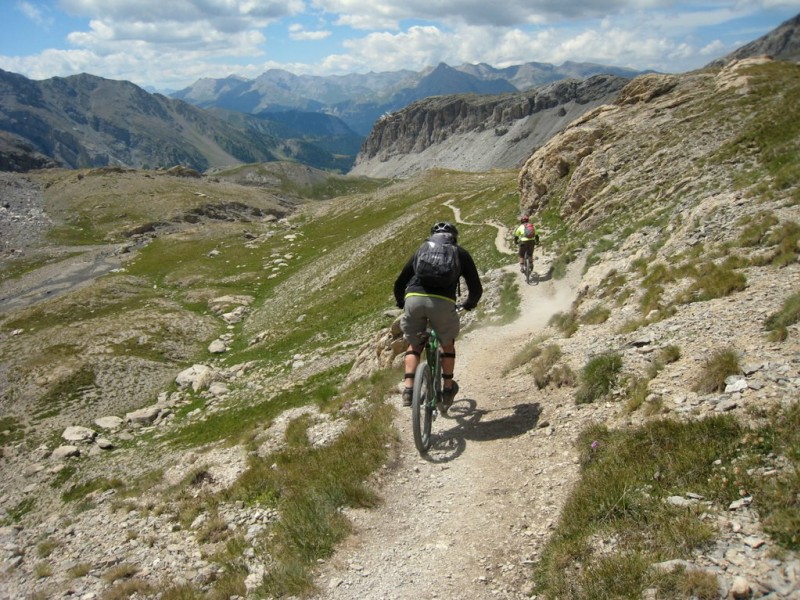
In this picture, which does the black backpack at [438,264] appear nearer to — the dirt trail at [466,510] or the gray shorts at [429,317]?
the gray shorts at [429,317]

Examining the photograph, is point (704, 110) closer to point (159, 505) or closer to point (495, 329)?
point (495, 329)

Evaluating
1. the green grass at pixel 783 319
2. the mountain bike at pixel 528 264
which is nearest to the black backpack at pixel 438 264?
the green grass at pixel 783 319

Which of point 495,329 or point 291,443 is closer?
point 291,443

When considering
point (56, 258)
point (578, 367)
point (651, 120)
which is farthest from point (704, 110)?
point (56, 258)

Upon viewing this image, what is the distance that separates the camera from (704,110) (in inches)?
1468

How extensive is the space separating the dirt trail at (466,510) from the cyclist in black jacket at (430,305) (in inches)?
72.4

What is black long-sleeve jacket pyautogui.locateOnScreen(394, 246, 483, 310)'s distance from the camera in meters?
10.5

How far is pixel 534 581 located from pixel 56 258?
460 feet

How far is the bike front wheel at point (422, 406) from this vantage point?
10.4 metres

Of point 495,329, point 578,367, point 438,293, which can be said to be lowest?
point 495,329

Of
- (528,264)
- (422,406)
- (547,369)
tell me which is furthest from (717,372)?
(528,264)

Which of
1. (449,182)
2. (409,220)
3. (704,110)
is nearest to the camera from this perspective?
(704,110)

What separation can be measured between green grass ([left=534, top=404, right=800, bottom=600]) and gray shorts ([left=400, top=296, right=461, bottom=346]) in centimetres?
Answer: 386

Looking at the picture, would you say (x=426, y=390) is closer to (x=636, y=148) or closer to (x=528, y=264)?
(x=528, y=264)
